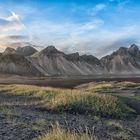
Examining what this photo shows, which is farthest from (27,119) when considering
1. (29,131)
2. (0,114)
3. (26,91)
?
(26,91)

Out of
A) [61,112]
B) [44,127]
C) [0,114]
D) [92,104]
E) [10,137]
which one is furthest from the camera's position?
[92,104]

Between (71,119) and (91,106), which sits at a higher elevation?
(91,106)

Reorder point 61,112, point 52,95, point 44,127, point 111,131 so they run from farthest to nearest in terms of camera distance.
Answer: point 52,95
point 61,112
point 111,131
point 44,127

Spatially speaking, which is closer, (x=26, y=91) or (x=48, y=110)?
(x=48, y=110)

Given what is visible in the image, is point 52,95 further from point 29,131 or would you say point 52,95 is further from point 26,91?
point 29,131

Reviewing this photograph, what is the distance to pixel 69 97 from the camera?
3136 cm

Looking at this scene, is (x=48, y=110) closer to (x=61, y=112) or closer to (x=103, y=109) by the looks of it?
(x=61, y=112)

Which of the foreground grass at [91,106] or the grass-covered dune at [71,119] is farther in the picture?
the foreground grass at [91,106]

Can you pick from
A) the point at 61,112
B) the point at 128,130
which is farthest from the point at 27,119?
the point at 61,112

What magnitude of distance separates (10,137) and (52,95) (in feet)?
75.5

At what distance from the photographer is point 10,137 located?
1503 cm

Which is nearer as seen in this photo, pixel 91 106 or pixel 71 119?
pixel 71 119

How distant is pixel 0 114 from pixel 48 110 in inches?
305

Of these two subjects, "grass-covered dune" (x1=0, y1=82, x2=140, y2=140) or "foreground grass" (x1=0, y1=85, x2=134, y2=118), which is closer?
"grass-covered dune" (x1=0, y1=82, x2=140, y2=140)
